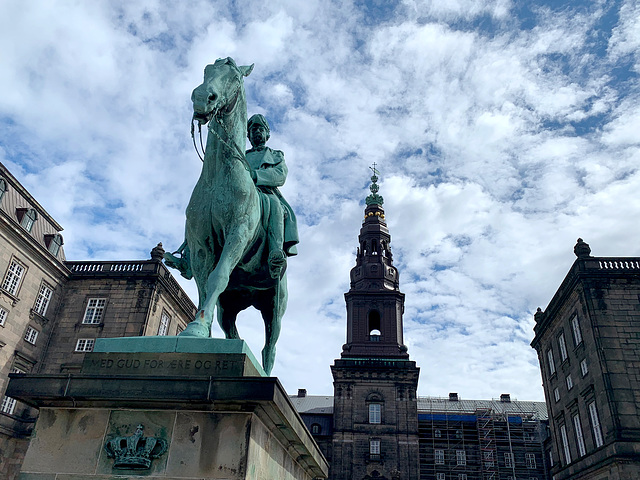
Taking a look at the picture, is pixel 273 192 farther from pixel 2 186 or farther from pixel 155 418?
pixel 2 186

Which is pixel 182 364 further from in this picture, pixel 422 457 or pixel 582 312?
pixel 422 457

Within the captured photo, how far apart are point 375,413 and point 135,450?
5118cm

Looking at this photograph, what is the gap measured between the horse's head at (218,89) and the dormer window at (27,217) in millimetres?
29107

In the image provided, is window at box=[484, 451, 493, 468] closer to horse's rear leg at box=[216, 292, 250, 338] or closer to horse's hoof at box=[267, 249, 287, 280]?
horse's rear leg at box=[216, 292, 250, 338]

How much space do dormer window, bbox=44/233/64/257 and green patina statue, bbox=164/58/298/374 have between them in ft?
101

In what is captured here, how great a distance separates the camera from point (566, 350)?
3328 centimetres

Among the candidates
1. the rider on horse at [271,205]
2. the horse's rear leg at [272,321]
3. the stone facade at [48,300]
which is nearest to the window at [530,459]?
the stone facade at [48,300]

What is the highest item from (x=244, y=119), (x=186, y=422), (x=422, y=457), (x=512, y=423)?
(x=512, y=423)

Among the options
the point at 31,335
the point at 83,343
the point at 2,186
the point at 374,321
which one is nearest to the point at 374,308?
the point at 374,321

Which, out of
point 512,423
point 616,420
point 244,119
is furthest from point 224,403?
point 512,423

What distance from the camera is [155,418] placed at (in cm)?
409

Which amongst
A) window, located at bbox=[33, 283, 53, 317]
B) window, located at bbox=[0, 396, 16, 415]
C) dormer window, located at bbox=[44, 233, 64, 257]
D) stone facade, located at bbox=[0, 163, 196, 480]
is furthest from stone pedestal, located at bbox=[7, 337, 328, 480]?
dormer window, located at bbox=[44, 233, 64, 257]

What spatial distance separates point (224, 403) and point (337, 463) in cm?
5021

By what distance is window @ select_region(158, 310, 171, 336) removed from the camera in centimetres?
3353
